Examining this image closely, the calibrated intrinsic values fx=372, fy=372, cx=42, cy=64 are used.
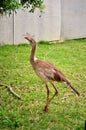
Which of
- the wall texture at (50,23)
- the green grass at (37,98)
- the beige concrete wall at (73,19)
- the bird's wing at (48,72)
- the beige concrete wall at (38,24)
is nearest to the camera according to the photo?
the green grass at (37,98)

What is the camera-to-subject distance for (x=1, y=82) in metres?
7.01

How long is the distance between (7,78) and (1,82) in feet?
1.07

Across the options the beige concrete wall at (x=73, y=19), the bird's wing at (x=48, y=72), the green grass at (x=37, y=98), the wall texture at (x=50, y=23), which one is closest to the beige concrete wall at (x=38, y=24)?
the wall texture at (x=50, y=23)

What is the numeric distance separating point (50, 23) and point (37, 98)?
21.8 feet

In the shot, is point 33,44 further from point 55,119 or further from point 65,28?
point 65,28

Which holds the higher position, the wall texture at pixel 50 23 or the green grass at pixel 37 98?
the wall texture at pixel 50 23

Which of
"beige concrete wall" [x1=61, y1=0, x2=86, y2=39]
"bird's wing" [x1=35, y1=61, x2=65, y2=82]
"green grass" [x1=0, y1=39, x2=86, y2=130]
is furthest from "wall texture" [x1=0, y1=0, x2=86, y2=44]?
"bird's wing" [x1=35, y1=61, x2=65, y2=82]

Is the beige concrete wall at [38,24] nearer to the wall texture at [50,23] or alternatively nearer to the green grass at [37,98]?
the wall texture at [50,23]

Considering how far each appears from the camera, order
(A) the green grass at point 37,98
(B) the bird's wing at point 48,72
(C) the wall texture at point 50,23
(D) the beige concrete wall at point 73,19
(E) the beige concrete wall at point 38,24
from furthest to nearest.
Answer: (D) the beige concrete wall at point 73,19, (E) the beige concrete wall at point 38,24, (C) the wall texture at point 50,23, (B) the bird's wing at point 48,72, (A) the green grass at point 37,98

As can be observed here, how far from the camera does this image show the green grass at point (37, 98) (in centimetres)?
512

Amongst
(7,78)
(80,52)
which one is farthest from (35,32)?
(7,78)

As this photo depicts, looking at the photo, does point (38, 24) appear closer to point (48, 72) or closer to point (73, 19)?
point (73, 19)

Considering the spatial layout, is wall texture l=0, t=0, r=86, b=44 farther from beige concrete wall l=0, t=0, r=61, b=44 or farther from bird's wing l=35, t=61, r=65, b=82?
bird's wing l=35, t=61, r=65, b=82

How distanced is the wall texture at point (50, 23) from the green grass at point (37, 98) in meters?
1.38
